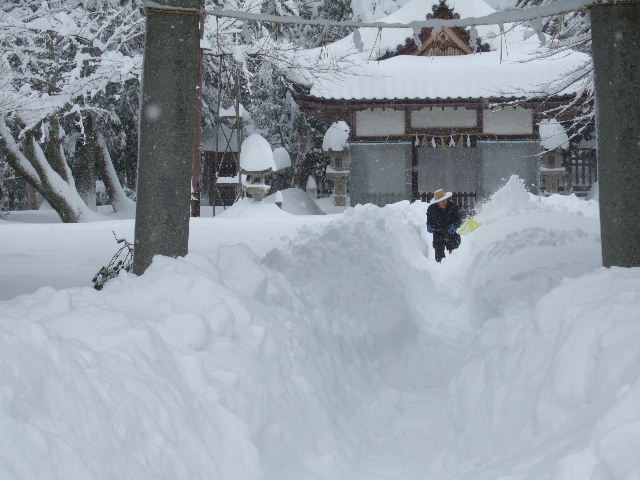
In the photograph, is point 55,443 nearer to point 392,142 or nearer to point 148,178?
point 148,178

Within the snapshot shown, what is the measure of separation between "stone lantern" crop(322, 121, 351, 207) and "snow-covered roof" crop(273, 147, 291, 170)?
13.2 ft

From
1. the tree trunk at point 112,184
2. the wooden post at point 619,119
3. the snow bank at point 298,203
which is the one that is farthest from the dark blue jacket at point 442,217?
the snow bank at point 298,203

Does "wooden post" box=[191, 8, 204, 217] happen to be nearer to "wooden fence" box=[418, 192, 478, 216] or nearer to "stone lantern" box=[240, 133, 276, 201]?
"stone lantern" box=[240, 133, 276, 201]

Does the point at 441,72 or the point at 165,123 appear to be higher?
the point at 441,72

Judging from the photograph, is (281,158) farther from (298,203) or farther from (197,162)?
(197,162)

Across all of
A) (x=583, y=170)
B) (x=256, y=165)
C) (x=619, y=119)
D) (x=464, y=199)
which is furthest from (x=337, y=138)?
(x=619, y=119)

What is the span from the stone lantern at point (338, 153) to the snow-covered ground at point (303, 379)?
17.5 metres

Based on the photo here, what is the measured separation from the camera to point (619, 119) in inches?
237

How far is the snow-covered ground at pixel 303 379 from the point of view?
2.87 meters

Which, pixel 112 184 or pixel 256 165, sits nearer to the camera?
pixel 256 165

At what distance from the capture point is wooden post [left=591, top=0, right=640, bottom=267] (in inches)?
235

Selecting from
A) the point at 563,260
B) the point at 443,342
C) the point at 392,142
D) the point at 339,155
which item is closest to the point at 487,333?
the point at 443,342

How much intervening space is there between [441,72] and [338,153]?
677 cm

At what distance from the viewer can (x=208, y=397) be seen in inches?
149
